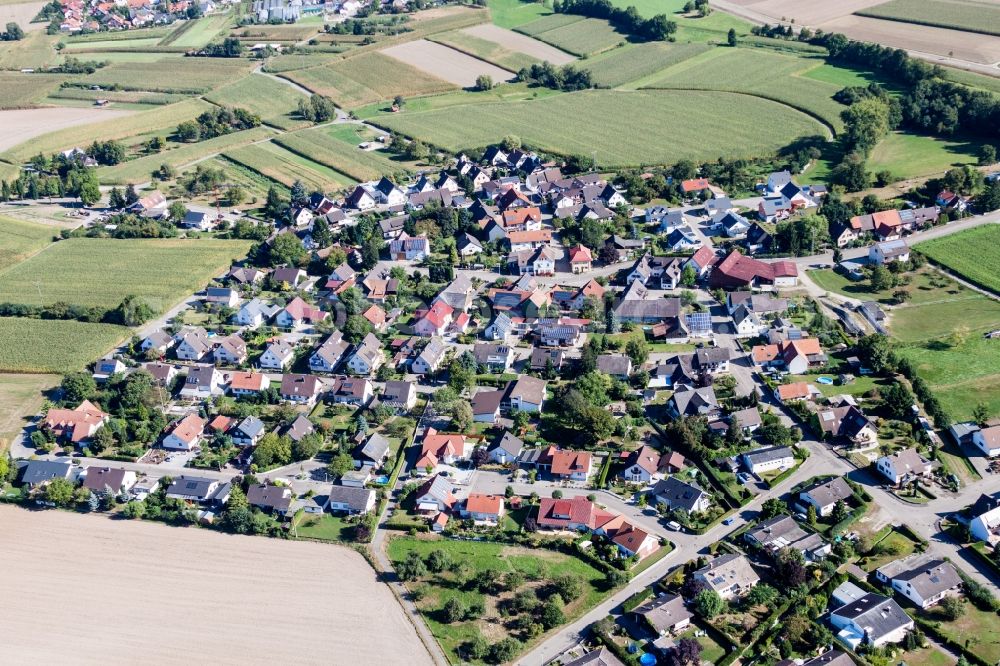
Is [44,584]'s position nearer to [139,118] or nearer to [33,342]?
[33,342]

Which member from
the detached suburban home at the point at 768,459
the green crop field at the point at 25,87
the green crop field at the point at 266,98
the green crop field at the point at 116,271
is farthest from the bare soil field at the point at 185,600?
the green crop field at the point at 25,87

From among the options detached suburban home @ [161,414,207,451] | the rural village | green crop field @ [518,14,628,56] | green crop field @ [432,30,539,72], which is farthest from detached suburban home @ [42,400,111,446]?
green crop field @ [518,14,628,56]

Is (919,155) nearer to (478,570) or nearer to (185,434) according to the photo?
(478,570)

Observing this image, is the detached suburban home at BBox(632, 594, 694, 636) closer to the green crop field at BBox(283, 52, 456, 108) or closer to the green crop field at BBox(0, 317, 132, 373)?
the green crop field at BBox(0, 317, 132, 373)

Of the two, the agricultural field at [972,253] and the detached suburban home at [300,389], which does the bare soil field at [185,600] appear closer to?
the detached suburban home at [300,389]

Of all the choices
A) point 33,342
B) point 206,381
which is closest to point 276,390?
point 206,381
